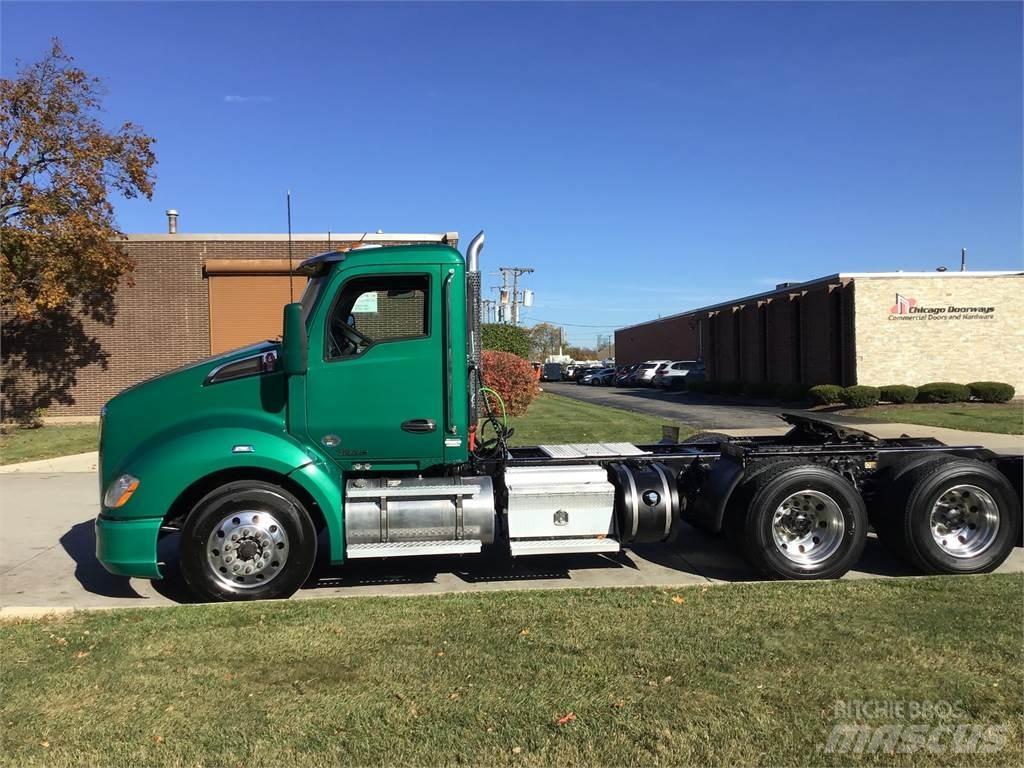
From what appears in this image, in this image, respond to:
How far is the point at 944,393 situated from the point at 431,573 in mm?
22732

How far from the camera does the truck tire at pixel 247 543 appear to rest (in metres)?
5.57

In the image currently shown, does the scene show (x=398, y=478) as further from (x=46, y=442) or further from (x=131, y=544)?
(x=46, y=442)

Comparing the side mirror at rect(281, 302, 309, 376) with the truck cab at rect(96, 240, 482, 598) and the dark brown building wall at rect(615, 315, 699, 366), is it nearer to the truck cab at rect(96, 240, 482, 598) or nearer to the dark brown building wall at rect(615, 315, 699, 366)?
the truck cab at rect(96, 240, 482, 598)

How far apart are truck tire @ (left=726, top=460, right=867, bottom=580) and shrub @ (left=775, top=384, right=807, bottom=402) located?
75.8 ft

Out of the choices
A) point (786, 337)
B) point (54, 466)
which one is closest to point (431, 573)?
point (54, 466)

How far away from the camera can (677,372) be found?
136 feet

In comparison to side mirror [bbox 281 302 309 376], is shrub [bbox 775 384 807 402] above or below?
below

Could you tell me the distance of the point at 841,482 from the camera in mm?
6051

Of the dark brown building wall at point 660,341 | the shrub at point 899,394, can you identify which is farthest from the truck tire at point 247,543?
the dark brown building wall at point 660,341

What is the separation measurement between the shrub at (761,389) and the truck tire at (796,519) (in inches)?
991

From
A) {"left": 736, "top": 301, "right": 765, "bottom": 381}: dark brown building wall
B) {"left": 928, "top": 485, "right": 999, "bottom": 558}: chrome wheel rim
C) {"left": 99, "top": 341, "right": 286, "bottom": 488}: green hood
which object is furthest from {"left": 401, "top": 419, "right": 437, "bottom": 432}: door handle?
{"left": 736, "top": 301, "right": 765, "bottom": 381}: dark brown building wall

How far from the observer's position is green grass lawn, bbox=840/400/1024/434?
1883 centimetres

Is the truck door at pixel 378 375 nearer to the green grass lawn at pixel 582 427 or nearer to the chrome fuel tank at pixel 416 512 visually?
the chrome fuel tank at pixel 416 512

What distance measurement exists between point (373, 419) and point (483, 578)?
169cm
